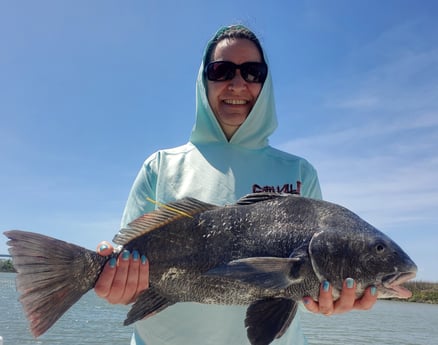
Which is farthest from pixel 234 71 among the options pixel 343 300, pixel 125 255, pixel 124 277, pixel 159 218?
pixel 343 300

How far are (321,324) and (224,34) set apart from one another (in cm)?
2964

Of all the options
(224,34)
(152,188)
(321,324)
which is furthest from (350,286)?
(321,324)

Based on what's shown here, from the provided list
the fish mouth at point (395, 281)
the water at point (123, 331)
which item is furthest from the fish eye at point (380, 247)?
the water at point (123, 331)

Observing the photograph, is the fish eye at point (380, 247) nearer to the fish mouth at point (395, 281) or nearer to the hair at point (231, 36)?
the fish mouth at point (395, 281)

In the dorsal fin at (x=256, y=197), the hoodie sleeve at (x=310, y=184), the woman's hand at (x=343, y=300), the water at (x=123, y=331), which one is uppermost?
the hoodie sleeve at (x=310, y=184)

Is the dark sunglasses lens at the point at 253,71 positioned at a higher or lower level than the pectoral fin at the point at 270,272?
higher

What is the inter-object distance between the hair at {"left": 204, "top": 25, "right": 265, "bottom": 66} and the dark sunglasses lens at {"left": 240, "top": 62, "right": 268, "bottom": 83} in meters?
0.20

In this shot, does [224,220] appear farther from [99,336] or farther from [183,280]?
[99,336]

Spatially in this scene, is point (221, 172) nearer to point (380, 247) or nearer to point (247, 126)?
point (247, 126)

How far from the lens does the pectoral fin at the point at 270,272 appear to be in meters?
2.92

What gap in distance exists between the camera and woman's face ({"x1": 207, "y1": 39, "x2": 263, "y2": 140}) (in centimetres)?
437

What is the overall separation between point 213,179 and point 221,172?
128 millimetres

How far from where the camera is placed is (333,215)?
323 cm

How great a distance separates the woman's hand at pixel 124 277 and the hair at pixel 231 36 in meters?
2.54
